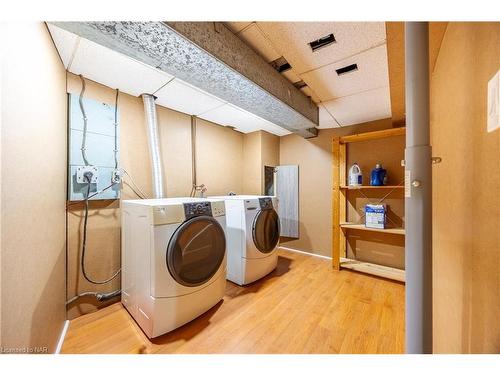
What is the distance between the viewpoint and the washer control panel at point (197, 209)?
1.42m

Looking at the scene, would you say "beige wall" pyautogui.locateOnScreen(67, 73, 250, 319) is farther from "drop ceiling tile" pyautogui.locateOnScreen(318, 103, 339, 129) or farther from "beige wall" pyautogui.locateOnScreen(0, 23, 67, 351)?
"drop ceiling tile" pyautogui.locateOnScreen(318, 103, 339, 129)

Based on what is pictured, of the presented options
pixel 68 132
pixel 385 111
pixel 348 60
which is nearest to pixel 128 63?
pixel 68 132

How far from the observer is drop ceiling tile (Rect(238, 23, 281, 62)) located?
1.19m

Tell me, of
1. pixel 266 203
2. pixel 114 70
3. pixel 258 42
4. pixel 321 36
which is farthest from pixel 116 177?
pixel 321 36

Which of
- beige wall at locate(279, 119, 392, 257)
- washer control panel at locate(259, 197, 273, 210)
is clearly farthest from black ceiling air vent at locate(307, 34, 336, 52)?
beige wall at locate(279, 119, 392, 257)

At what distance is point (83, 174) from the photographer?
157cm

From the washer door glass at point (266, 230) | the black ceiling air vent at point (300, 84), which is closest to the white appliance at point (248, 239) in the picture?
the washer door glass at point (266, 230)

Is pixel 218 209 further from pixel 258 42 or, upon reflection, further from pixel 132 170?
pixel 258 42

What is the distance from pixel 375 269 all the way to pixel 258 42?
2.72m

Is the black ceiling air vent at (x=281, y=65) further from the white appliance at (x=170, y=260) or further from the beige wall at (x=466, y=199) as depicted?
the white appliance at (x=170, y=260)

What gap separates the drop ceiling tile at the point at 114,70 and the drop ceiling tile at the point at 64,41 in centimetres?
3

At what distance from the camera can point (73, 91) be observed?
5.15 ft

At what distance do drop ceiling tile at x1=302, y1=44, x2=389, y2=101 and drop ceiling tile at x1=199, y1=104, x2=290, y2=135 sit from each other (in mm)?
919

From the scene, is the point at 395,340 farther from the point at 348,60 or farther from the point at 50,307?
the point at 50,307
